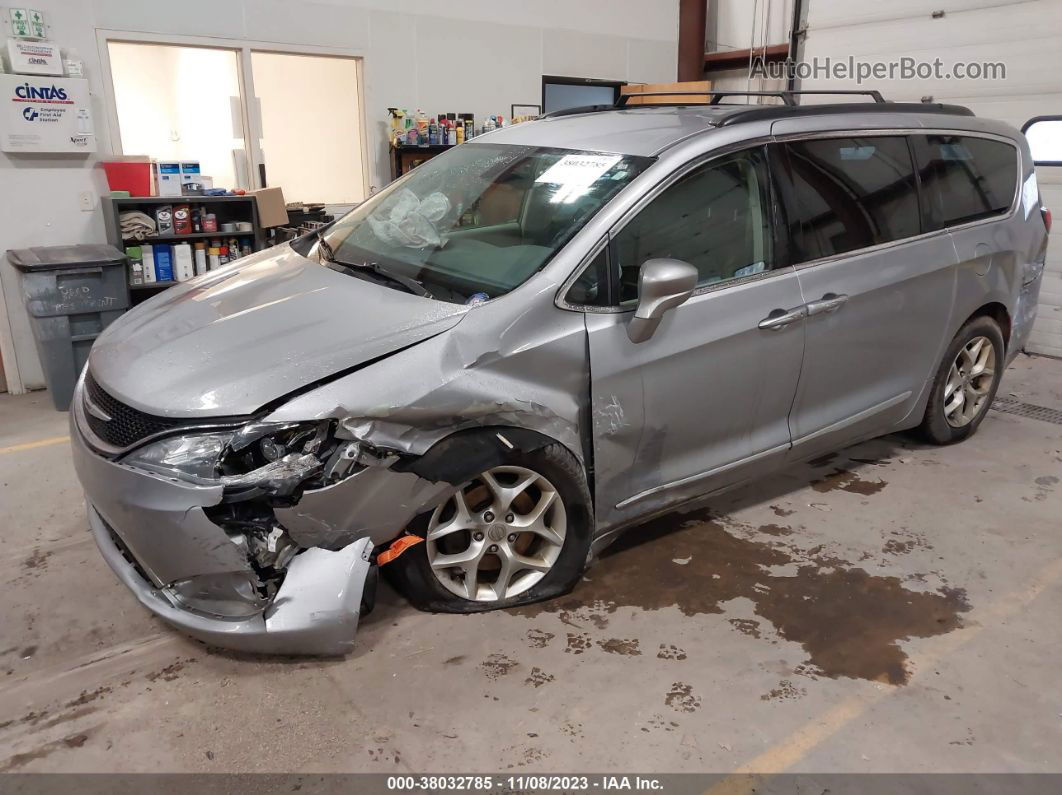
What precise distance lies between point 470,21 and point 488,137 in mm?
3879

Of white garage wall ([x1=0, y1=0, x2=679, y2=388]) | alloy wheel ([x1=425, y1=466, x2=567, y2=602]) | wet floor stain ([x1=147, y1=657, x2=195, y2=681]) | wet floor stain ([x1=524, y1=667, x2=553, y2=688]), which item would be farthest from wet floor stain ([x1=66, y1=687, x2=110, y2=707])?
white garage wall ([x1=0, y1=0, x2=679, y2=388])

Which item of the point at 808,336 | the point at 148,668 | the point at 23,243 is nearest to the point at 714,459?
the point at 808,336

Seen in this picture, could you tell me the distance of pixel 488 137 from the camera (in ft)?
11.7

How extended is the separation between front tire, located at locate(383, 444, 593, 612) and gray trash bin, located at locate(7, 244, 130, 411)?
350 cm

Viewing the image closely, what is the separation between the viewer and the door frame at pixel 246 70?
5.34 m

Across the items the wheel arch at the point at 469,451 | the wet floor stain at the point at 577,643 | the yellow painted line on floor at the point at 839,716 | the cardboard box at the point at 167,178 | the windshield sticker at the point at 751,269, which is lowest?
the yellow painted line on floor at the point at 839,716

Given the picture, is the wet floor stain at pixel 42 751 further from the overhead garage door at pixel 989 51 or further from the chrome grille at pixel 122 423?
the overhead garage door at pixel 989 51

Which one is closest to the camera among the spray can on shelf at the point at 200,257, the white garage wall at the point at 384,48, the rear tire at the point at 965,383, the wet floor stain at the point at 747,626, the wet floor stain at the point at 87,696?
the wet floor stain at the point at 87,696

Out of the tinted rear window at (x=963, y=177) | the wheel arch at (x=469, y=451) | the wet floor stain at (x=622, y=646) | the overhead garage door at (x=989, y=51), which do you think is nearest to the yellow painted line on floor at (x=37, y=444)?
the wheel arch at (x=469, y=451)

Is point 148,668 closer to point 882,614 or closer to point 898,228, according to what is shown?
point 882,614

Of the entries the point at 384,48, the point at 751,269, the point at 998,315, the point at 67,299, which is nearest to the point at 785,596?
the point at 751,269

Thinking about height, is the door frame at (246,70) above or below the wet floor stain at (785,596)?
above

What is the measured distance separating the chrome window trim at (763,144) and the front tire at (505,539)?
0.56 meters

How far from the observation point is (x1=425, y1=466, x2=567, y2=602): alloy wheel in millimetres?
2590
